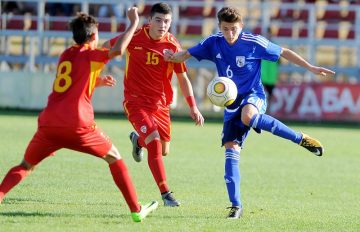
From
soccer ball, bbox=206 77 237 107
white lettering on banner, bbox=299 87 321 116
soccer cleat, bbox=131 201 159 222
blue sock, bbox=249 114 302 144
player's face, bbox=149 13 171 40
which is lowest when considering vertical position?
white lettering on banner, bbox=299 87 321 116

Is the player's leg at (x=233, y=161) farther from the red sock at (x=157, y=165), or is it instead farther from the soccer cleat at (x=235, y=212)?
the red sock at (x=157, y=165)

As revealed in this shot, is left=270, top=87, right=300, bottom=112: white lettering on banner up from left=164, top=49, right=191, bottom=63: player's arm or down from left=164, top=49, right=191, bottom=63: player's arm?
down

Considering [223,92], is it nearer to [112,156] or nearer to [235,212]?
[235,212]

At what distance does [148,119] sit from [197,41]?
16.8 metres

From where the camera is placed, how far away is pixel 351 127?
941 inches

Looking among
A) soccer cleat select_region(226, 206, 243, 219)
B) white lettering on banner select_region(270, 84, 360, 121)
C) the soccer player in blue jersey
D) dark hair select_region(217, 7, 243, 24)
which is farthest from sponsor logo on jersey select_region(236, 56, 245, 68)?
white lettering on banner select_region(270, 84, 360, 121)

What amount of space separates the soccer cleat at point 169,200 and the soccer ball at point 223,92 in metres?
1.18

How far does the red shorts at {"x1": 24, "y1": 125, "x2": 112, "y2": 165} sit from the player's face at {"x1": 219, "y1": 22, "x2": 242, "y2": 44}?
1877 mm

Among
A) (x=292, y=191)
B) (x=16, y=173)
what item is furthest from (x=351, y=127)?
(x=16, y=173)

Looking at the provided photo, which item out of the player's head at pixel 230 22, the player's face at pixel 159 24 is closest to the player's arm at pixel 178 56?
the player's face at pixel 159 24

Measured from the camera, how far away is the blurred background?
24953 mm

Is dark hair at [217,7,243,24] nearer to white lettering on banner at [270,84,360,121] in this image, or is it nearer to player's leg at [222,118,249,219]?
player's leg at [222,118,249,219]

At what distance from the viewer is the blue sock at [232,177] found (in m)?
9.25

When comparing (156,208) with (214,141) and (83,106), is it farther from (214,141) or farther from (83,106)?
(214,141)
